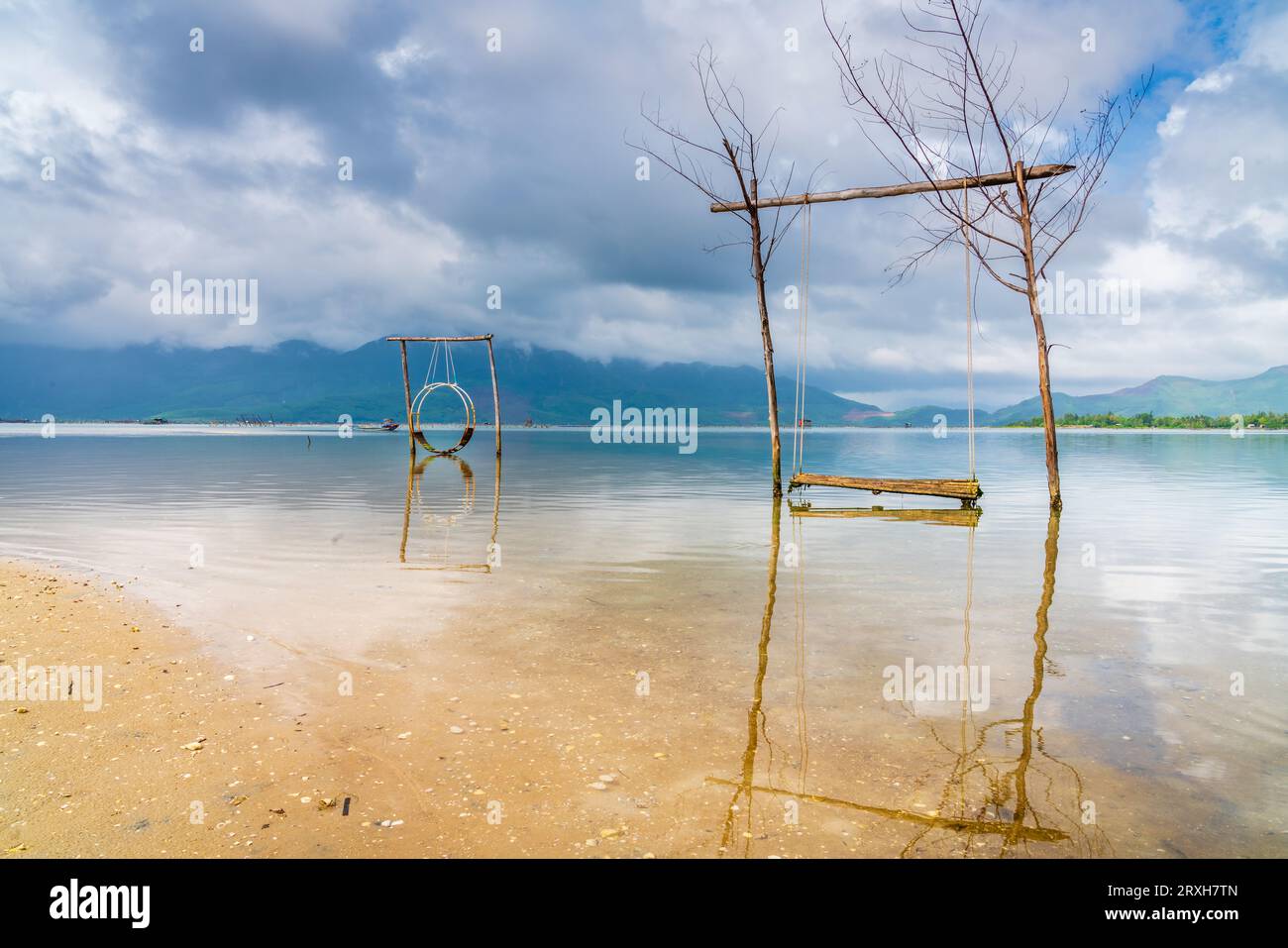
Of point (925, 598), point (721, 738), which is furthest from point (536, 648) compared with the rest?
point (925, 598)

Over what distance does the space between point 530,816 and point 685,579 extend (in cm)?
635

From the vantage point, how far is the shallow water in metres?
3.87

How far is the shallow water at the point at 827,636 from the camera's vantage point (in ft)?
12.7

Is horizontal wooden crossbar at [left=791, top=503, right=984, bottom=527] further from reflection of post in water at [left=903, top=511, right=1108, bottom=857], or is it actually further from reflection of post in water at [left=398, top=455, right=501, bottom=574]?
reflection of post in water at [left=903, top=511, right=1108, bottom=857]

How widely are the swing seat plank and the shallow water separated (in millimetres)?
621

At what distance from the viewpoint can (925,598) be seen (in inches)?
348

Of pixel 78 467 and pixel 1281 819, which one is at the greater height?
pixel 78 467

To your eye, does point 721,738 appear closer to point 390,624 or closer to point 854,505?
point 390,624

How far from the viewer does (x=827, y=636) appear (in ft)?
23.7

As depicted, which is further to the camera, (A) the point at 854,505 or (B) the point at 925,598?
(A) the point at 854,505

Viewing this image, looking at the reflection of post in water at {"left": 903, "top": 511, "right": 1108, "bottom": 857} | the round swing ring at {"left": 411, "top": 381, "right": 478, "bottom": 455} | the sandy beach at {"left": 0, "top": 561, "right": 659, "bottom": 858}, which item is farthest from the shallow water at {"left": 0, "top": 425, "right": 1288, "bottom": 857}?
the round swing ring at {"left": 411, "top": 381, "right": 478, "bottom": 455}

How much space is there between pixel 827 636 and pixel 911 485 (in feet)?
39.5
